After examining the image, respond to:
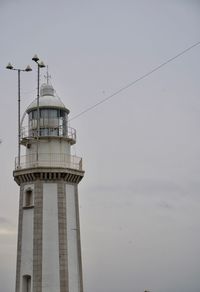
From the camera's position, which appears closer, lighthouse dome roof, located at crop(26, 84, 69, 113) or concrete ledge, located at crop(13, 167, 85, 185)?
concrete ledge, located at crop(13, 167, 85, 185)

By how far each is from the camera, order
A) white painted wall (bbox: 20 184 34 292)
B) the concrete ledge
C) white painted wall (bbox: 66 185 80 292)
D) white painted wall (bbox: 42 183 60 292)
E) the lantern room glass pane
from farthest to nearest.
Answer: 1. the lantern room glass pane
2. the concrete ledge
3. white painted wall (bbox: 66 185 80 292)
4. white painted wall (bbox: 20 184 34 292)
5. white painted wall (bbox: 42 183 60 292)

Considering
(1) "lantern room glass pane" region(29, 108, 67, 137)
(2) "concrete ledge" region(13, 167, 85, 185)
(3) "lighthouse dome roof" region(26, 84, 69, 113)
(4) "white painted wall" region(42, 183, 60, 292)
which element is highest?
(3) "lighthouse dome roof" region(26, 84, 69, 113)

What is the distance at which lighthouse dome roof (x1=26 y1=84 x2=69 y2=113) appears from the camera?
3060cm

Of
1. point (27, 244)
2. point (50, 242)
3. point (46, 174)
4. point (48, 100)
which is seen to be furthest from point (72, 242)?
point (48, 100)

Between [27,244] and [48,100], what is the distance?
692cm

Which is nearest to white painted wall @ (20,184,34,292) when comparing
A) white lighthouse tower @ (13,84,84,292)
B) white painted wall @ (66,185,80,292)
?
white lighthouse tower @ (13,84,84,292)

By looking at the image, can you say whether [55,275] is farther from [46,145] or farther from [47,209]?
[46,145]

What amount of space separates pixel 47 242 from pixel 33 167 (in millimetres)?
3518

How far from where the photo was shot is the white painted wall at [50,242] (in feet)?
93.2

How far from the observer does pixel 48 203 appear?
29.5 m

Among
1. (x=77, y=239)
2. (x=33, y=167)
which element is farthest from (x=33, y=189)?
(x=77, y=239)

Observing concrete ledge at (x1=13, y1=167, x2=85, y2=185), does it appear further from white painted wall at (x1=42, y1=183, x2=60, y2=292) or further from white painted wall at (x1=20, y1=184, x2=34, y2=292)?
white painted wall at (x1=20, y1=184, x2=34, y2=292)

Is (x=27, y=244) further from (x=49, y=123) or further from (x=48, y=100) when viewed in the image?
(x=48, y=100)

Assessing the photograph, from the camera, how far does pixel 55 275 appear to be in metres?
Answer: 28.5
